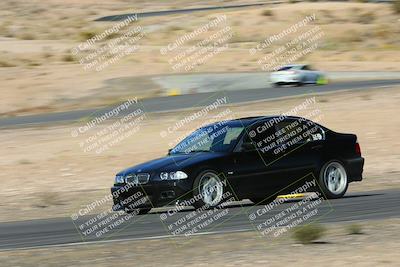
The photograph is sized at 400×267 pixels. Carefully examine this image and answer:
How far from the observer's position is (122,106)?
3506 centimetres

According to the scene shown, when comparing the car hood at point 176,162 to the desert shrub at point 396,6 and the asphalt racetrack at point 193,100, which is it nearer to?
the asphalt racetrack at point 193,100

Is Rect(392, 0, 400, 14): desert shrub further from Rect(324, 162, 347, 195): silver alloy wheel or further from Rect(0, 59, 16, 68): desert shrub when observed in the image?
Rect(324, 162, 347, 195): silver alloy wheel

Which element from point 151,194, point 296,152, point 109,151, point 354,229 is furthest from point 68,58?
point 354,229

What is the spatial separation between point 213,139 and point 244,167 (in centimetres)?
81

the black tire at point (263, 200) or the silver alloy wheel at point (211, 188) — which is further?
the black tire at point (263, 200)

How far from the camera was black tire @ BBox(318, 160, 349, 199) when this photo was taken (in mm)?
16031

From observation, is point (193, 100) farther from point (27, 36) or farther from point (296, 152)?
point (27, 36)

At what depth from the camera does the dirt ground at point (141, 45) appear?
39.4 metres

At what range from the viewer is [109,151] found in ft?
84.1

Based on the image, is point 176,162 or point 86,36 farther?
point 86,36

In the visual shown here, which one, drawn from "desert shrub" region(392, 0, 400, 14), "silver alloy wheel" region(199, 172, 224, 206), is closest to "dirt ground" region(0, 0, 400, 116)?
"desert shrub" region(392, 0, 400, 14)

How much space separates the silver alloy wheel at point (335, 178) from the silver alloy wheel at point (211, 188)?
200 cm

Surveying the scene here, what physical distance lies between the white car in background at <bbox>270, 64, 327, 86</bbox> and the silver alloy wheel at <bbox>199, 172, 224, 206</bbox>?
24.7m

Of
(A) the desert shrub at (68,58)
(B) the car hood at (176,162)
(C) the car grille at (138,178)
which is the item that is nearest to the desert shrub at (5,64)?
(A) the desert shrub at (68,58)
